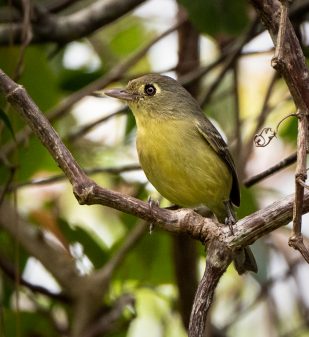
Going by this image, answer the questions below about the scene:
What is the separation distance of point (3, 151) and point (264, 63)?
2605 mm

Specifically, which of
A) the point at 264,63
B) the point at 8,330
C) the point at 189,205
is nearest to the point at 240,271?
the point at 189,205

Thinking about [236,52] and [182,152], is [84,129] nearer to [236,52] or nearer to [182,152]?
[182,152]

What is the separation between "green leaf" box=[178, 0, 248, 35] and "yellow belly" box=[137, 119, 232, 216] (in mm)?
514

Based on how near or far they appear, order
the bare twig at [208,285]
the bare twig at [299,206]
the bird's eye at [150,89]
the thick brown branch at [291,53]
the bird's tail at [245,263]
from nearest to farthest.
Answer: the bare twig at [299,206] → the bare twig at [208,285] → the thick brown branch at [291,53] → the bird's tail at [245,263] → the bird's eye at [150,89]

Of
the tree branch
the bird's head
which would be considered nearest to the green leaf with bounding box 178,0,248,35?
the tree branch

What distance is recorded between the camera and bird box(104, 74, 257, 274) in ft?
14.1

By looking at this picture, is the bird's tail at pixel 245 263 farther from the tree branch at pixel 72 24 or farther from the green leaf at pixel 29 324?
the tree branch at pixel 72 24

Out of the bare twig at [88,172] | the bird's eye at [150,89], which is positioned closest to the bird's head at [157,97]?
the bird's eye at [150,89]

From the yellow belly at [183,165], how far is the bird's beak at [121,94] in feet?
0.68

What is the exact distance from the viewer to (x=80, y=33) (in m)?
4.59

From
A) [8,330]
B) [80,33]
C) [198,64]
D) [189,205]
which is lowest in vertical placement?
[8,330]

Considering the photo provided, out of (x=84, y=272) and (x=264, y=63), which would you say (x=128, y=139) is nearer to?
(x=84, y=272)

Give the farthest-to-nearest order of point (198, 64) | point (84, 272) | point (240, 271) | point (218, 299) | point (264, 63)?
point (264, 63), point (218, 299), point (198, 64), point (84, 272), point (240, 271)

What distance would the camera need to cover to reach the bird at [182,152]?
4305 mm
